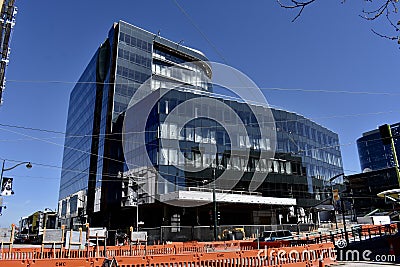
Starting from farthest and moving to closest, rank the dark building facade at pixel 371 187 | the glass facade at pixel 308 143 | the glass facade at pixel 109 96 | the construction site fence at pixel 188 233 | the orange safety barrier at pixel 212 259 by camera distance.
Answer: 1. the dark building facade at pixel 371 187
2. the glass facade at pixel 308 143
3. the glass facade at pixel 109 96
4. the construction site fence at pixel 188 233
5. the orange safety barrier at pixel 212 259

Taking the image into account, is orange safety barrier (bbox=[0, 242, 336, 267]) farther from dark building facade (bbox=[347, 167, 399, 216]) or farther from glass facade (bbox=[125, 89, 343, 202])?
dark building facade (bbox=[347, 167, 399, 216])

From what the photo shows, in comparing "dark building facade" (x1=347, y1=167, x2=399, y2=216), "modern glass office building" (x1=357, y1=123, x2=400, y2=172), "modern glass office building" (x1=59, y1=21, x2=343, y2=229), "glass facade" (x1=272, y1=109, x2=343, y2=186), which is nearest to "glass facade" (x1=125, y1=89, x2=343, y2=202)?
"glass facade" (x1=272, y1=109, x2=343, y2=186)

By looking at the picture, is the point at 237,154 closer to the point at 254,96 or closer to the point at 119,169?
the point at 254,96

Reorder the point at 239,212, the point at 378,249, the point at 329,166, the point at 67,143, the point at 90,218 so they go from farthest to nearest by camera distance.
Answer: the point at 67,143 < the point at 329,166 < the point at 90,218 < the point at 239,212 < the point at 378,249

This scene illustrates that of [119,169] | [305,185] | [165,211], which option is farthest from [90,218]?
[305,185]

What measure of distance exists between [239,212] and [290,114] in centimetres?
2167

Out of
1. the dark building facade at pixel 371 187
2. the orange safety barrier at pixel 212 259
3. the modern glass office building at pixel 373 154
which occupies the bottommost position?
the orange safety barrier at pixel 212 259

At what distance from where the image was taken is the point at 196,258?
31.6 feet

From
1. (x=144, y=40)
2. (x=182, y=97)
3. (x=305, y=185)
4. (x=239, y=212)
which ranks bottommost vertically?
(x=239, y=212)

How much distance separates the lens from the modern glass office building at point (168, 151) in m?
41.8

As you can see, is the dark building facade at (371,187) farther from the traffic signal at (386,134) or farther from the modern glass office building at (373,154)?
the traffic signal at (386,134)

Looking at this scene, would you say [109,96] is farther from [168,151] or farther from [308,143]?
[308,143]

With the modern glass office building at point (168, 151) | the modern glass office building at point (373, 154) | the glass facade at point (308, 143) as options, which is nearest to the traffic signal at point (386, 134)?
the modern glass office building at point (168, 151)

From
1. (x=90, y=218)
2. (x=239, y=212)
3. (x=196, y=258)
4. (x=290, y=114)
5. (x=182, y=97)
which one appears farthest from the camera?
(x=290, y=114)
